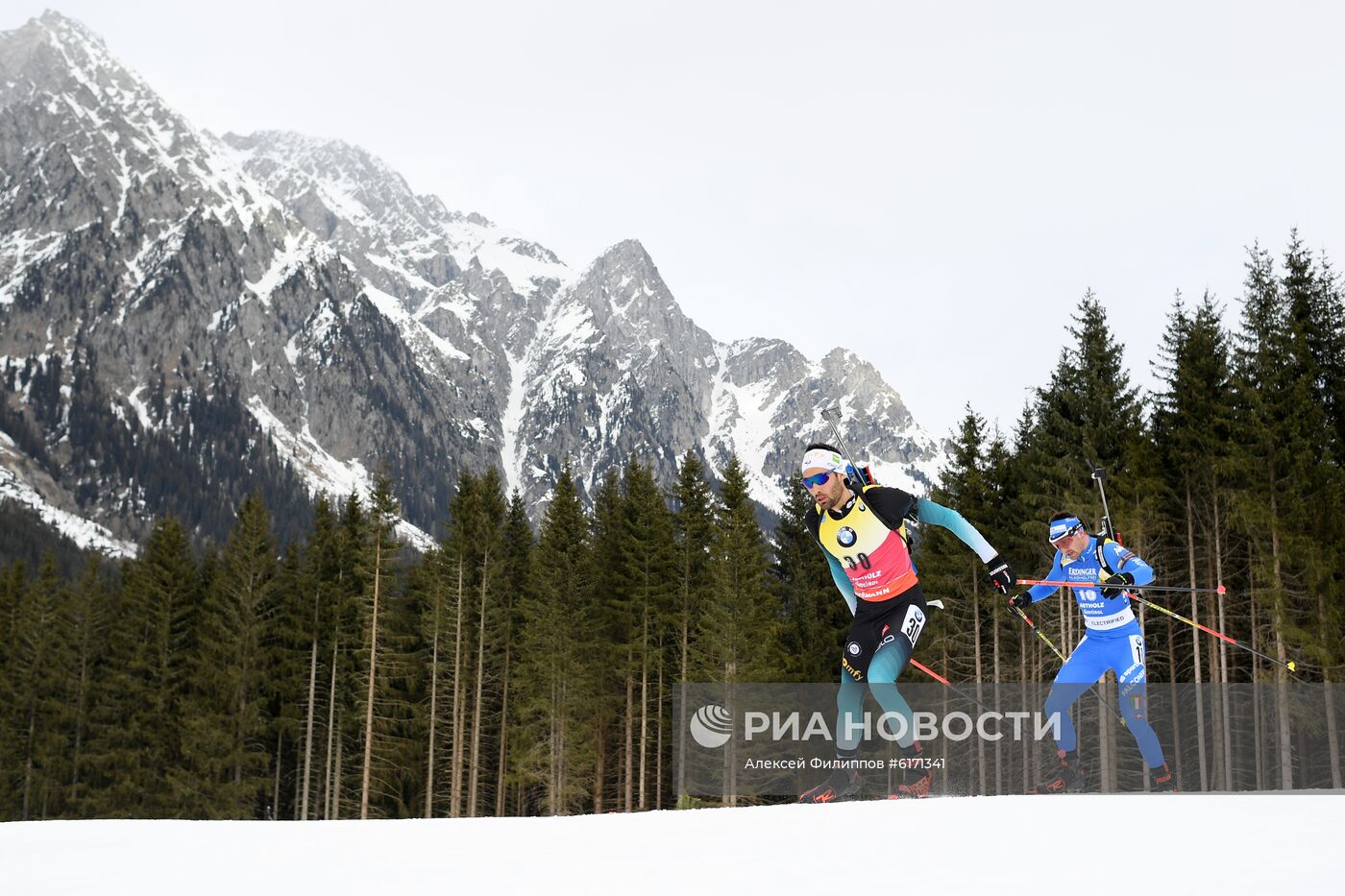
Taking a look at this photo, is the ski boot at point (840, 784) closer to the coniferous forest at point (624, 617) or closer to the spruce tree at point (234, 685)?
the coniferous forest at point (624, 617)

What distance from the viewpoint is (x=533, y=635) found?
110 ft

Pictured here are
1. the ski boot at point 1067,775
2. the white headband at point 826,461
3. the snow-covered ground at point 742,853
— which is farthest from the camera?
the ski boot at point 1067,775

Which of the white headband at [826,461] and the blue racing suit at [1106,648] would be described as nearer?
the white headband at [826,461]

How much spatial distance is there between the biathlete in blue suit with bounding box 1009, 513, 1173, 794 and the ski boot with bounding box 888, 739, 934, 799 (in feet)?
6.52

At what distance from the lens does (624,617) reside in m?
32.8

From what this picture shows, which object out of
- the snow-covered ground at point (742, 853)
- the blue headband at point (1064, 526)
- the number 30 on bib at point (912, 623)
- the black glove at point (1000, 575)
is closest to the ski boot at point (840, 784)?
the number 30 on bib at point (912, 623)

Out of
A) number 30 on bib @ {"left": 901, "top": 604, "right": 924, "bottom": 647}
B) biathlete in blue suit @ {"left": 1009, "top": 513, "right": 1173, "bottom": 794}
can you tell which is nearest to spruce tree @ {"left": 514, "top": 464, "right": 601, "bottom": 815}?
biathlete in blue suit @ {"left": 1009, "top": 513, "right": 1173, "bottom": 794}

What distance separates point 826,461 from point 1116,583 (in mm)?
3511

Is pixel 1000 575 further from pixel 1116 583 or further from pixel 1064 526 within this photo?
pixel 1064 526

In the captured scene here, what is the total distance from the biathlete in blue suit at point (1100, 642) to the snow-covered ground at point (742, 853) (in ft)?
11.7

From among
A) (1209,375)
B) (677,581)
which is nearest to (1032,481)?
(1209,375)

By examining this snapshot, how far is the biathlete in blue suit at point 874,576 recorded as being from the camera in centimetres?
800

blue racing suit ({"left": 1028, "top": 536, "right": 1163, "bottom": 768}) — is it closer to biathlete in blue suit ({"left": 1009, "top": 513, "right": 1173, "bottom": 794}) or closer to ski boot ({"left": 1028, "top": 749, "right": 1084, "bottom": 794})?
biathlete in blue suit ({"left": 1009, "top": 513, "right": 1173, "bottom": 794})

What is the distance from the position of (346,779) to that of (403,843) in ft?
125
